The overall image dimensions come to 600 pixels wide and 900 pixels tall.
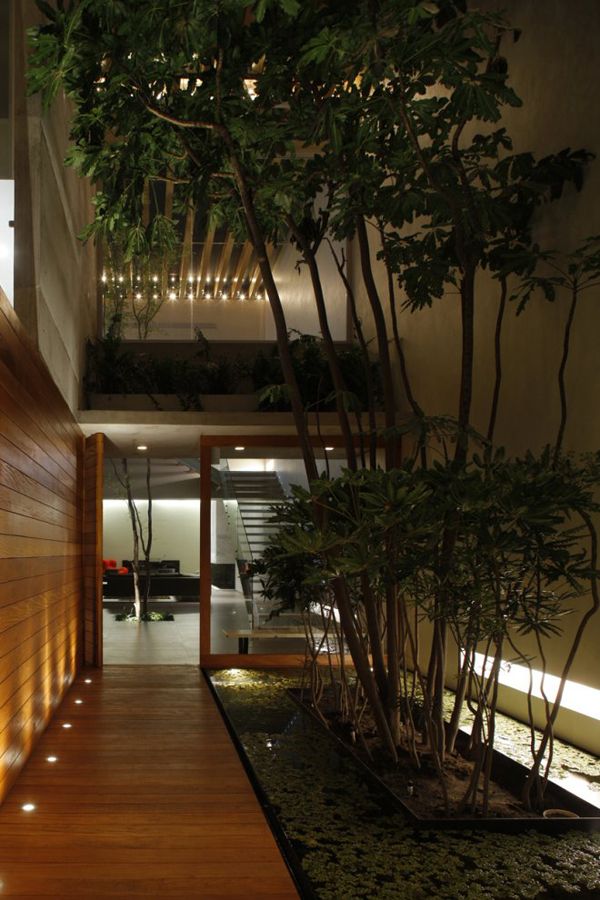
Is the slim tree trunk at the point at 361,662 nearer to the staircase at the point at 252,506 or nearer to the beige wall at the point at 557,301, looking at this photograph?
the beige wall at the point at 557,301

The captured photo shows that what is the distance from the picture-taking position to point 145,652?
10.6 m

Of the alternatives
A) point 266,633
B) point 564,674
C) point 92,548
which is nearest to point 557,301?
point 564,674

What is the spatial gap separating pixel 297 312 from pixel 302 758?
7.63 meters

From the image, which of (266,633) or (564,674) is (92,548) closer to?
(266,633)

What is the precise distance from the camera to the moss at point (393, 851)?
3.48 m

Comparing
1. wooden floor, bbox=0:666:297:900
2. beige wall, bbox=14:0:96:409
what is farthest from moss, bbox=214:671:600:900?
beige wall, bbox=14:0:96:409

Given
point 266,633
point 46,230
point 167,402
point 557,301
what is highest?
point 46,230

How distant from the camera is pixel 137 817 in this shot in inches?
171

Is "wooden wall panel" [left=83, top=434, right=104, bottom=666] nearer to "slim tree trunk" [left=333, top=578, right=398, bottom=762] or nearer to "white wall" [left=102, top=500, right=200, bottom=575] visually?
"slim tree trunk" [left=333, top=578, right=398, bottom=762]

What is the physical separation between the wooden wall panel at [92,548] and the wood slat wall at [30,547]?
113 cm

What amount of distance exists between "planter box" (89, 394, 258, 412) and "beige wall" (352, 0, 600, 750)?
118 inches

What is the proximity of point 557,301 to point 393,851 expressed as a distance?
3.72 meters

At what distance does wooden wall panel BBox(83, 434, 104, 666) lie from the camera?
30.0 ft

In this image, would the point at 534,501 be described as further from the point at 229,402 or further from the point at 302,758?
the point at 229,402
